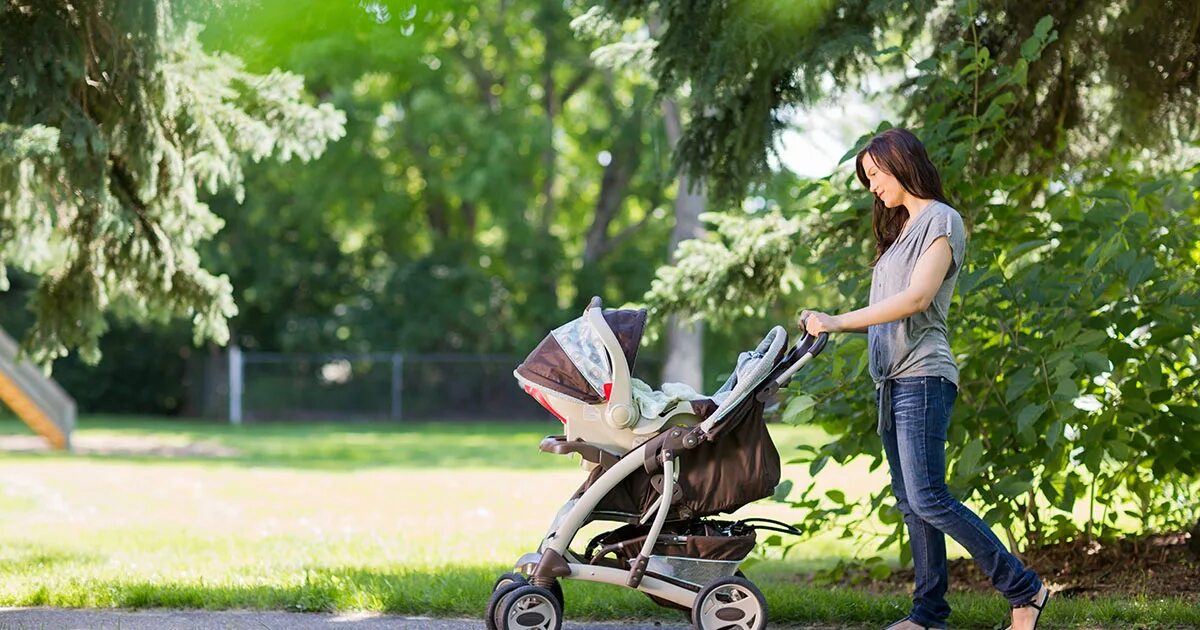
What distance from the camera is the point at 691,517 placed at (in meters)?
4.52

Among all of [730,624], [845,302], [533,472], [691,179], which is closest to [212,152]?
[691,179]

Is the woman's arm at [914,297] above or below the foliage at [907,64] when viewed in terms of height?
below

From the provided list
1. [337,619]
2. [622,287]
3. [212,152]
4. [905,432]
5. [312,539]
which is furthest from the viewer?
[622,287]

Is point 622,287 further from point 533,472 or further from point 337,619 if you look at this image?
point 337,619

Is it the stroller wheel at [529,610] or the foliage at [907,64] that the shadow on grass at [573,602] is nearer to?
the stroller wheel at [529,610]

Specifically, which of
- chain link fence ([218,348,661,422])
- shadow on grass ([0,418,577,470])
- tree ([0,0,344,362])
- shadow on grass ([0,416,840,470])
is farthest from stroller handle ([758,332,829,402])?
chain link fence ([218,348,661,422])

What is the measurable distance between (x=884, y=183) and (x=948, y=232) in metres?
0.31

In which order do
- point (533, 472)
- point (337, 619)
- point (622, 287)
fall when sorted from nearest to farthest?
point (337, 619) → point (533, 472) → point (622, 287)

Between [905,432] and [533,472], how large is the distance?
1034 centimetres

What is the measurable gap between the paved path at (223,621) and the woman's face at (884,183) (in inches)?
69.8

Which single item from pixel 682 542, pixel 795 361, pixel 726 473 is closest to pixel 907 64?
pixel 795 361

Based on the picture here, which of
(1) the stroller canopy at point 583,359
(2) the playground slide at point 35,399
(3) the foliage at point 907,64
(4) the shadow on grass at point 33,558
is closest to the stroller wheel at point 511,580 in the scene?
(1) the stroller canopy at point 583,359

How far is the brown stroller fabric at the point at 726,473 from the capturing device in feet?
14.4

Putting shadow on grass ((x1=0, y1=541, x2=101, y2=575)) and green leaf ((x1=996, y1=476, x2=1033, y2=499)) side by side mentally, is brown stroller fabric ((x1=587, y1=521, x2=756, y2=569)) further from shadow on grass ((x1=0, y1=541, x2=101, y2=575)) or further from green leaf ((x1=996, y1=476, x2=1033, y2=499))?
shadow on grass ((x1=0, y1=541, x2=101, y2=575))
